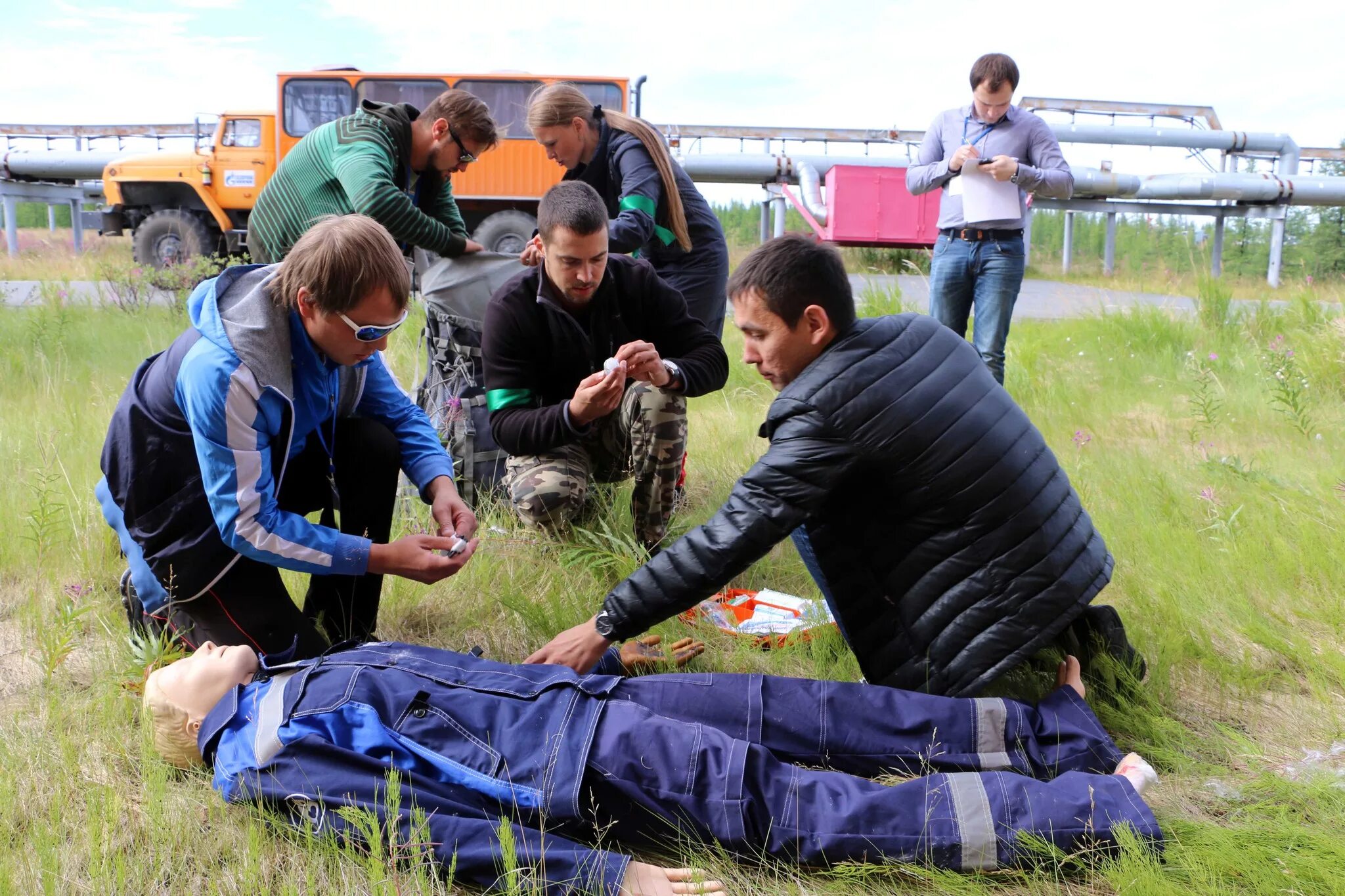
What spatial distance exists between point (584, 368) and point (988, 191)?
2283 mm

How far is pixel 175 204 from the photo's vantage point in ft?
41.4

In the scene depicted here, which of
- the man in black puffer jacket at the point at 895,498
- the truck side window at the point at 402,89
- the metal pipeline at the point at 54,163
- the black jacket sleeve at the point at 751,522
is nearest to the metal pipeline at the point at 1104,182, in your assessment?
the truck side window at the point at 402,89

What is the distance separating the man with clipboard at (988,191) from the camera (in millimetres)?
4516

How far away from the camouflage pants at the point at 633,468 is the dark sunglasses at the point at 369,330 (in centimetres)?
97

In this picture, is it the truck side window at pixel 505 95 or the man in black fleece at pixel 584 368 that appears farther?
the truck side window at pixel 505 95

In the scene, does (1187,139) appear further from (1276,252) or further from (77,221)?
(77,221)

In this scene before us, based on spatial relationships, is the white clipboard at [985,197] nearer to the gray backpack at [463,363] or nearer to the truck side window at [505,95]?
the gray backpack at [463,363]

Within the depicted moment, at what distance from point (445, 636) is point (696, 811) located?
123 centimetres

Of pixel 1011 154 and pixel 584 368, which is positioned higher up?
pixel 1011 154

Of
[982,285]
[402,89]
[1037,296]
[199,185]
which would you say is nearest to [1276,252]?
[1037,296]

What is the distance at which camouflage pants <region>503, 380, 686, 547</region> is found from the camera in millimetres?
3213

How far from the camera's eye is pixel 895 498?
7.29ft

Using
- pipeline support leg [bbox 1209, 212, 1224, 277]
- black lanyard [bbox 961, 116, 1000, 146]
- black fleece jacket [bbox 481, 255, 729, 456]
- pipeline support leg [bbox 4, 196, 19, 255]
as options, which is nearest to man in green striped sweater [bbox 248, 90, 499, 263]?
black fleece jacket [bbox 481, 255, 729, 456]

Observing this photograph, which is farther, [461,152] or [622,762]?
[461,152]
